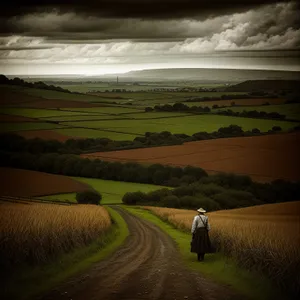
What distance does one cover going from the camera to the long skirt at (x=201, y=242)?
9.02 meters

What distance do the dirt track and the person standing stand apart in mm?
488

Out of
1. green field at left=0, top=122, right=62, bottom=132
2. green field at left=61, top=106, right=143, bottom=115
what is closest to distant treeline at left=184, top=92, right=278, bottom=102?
green field at left=61, top=106, right=143, bottom=115

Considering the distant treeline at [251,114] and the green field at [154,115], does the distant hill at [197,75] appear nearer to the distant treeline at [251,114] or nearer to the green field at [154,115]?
the distant treeline at [251,114]

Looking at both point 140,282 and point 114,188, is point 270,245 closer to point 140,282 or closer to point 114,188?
point 140,282

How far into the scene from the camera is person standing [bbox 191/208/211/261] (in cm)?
901

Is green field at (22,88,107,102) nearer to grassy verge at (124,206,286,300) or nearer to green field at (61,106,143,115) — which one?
green field at (61,106,143,115)

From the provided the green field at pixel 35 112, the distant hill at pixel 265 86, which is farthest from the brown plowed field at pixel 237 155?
the green field at pixel 35 112

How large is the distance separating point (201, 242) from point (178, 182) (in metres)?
5.56

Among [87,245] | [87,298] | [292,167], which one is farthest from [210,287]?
[292,167]

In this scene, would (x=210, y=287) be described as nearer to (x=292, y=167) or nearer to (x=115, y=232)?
(x=115, y=232)

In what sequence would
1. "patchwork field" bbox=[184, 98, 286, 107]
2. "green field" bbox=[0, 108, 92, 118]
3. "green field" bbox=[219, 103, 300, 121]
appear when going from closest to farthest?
1. "green field" bbox=[0, 108, 92, 118]
2. "green field" bbox=[219, 103, 300, 121]
3. "patchwork field" bbox=[184, 98, 286, 107]

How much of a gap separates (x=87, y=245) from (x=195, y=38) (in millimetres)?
7467

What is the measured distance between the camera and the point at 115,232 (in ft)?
42.6

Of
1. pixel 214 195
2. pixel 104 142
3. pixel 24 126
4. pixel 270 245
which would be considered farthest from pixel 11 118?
pixel 270 245
